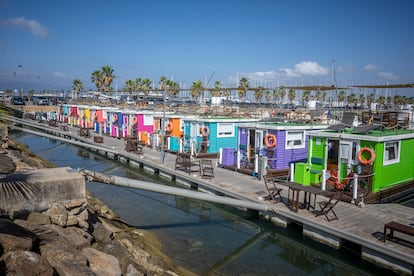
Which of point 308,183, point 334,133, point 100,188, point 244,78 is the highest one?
point 244,78

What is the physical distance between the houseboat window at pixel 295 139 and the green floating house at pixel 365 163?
2.60 m

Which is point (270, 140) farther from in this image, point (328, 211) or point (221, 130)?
point (328, 211)

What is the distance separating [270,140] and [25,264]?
549 inches

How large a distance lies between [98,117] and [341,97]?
80.5 m

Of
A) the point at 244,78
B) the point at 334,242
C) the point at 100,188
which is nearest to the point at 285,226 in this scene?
the point at 334,242

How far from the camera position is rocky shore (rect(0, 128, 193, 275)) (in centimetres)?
543

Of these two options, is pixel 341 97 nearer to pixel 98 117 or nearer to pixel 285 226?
pixel 98 117

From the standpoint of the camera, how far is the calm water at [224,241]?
998cm

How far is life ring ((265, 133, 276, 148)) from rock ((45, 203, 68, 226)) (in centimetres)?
1188

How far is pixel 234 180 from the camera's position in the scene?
1645cm

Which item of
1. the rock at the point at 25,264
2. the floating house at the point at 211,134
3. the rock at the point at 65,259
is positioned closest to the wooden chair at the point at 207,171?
the floating house at the point at 211,134

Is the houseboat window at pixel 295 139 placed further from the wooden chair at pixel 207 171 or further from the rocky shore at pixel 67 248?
the rocky shore at pixel 67 248

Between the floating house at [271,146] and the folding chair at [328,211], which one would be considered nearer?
the folding chair at [328,211]

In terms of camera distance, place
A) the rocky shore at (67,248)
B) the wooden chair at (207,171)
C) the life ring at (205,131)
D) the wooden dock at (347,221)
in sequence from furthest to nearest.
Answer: the life ring at (205,131), the wooden chair at (207,171), the wooden dock at (347,221), the rocky shore at (67,248)
